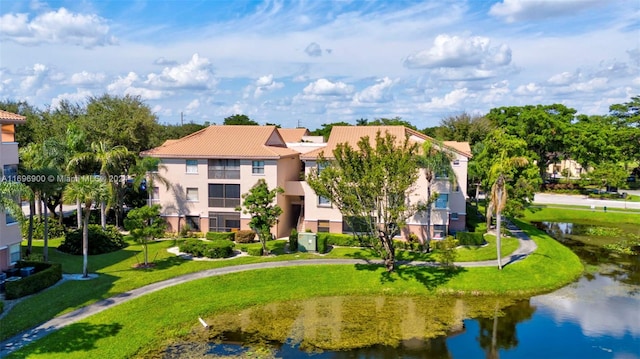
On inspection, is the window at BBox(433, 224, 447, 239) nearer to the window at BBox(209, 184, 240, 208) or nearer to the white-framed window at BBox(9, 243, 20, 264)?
the window at BBox(209, 184, 240, 208)

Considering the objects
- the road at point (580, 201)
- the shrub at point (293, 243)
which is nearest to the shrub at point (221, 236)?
the shrub at point (293, 243)

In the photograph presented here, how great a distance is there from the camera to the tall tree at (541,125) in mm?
76062

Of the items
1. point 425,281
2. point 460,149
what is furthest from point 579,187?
point 425,281

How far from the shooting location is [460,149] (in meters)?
44.5

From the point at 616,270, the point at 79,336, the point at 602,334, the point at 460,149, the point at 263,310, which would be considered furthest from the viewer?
the point at 460,149

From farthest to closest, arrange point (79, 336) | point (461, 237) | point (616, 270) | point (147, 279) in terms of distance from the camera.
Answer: point (461, 237)
point (616, 270)
point (147, 279)
point (79, 336)

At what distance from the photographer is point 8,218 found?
29312 mm

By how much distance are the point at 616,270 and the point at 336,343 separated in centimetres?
2669

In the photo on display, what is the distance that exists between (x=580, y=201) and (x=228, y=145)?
55175 mm

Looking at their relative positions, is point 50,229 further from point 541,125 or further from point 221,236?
point 541,125

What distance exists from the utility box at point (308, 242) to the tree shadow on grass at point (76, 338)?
17.8 m

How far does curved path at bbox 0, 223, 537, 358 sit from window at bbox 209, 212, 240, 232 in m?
11.3

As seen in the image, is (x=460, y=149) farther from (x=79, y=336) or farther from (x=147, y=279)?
(x=79, y=336)

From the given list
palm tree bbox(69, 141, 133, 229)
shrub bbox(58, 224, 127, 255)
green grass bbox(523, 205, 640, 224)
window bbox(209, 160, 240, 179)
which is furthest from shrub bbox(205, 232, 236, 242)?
green grass bbox(523, 205, 640, 224)
